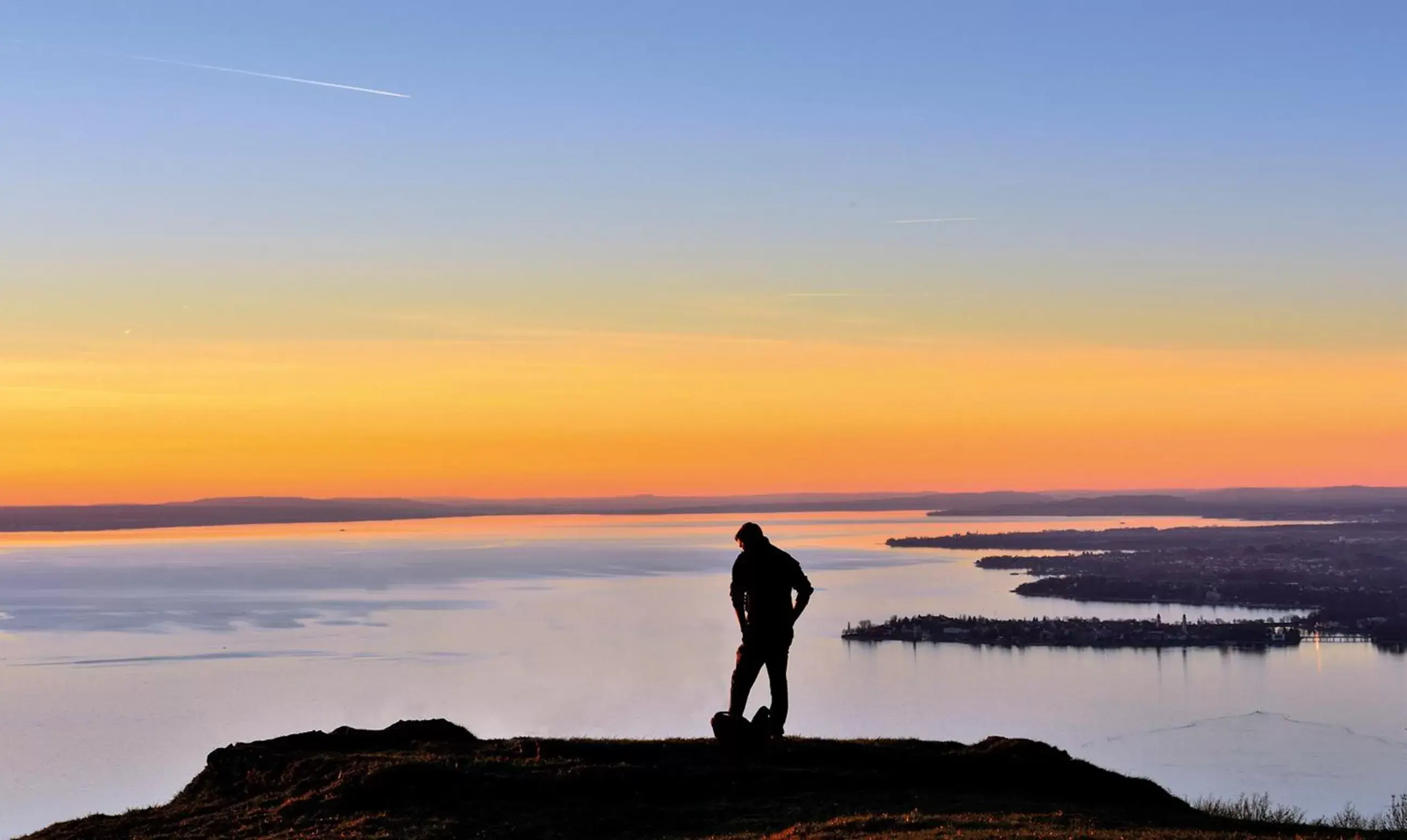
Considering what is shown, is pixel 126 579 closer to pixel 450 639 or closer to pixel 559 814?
pixel 450 639

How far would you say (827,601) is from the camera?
467 feet

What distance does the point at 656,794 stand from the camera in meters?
17.1

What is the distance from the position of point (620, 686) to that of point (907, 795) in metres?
60.3

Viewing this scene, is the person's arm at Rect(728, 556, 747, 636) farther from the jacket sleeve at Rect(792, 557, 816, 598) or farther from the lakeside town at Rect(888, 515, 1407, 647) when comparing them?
the lakeside town at Rect(888, 515, 1407, 647)

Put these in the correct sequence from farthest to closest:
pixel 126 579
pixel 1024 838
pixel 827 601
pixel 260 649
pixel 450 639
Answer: pixel 126 579 < pixel 827 601 < pixel 450 639 < pixel 260 649 < pixel 1024 838

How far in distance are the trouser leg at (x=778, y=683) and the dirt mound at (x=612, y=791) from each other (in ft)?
2.04

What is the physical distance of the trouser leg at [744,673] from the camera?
18031mm

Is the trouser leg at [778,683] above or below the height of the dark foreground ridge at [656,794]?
above

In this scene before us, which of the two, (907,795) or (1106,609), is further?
(1106,609)

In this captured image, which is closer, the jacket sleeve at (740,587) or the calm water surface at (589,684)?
the jacket sleeve at (740,587)

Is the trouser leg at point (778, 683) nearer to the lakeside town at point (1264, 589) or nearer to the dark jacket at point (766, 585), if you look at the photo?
the dark jacket at point (766, 585)

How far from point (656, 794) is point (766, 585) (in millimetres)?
3036

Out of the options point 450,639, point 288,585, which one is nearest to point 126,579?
point 288,585

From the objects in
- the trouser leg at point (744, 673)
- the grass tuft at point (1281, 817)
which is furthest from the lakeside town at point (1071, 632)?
the trouser leg at point (744, 673)
